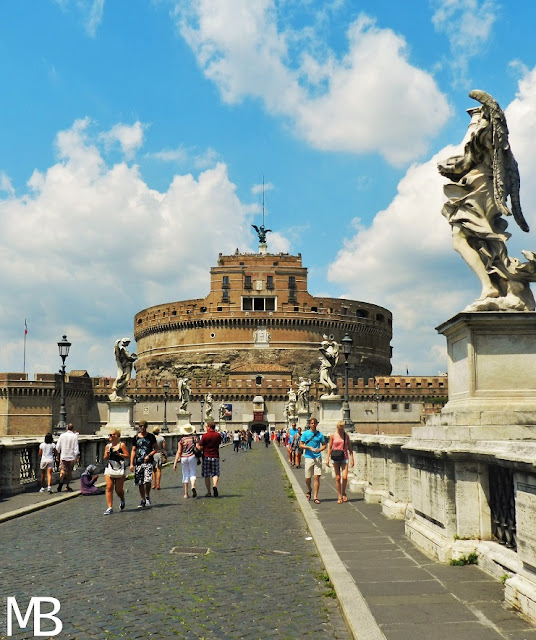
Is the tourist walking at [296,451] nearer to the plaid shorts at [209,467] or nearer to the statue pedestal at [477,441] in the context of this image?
the plaid shorts at [209,467]

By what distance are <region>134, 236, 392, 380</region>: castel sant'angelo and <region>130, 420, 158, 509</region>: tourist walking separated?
77.7m

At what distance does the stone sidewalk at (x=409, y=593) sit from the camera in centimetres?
452

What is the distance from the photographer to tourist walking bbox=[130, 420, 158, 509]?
12.2 meters

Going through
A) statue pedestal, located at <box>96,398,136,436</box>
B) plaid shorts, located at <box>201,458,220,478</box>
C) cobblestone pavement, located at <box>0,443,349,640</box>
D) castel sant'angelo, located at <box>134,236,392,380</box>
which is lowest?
cobblestone pavement, located at <box>0,443,349,640</box>

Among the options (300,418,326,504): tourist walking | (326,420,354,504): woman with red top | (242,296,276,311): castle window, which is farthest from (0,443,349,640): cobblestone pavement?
(242,296,276,311): castle window

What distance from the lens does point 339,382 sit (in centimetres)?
8706

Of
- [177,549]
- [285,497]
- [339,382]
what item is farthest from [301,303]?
[177,549]

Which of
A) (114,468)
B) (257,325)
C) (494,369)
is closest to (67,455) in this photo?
(114,468)

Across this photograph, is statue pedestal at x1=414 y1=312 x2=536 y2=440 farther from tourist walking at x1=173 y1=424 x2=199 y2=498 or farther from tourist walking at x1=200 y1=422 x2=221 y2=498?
tourist walking at x1=173 y1=424 x2=199 y2=498

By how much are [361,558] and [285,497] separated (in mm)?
7012

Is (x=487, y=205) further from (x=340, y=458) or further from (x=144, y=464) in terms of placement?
(x=144, y=464)

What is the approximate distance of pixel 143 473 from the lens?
12250mm

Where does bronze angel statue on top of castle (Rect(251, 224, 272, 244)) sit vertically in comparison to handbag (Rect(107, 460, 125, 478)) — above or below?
above

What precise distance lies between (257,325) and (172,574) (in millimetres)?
88235
